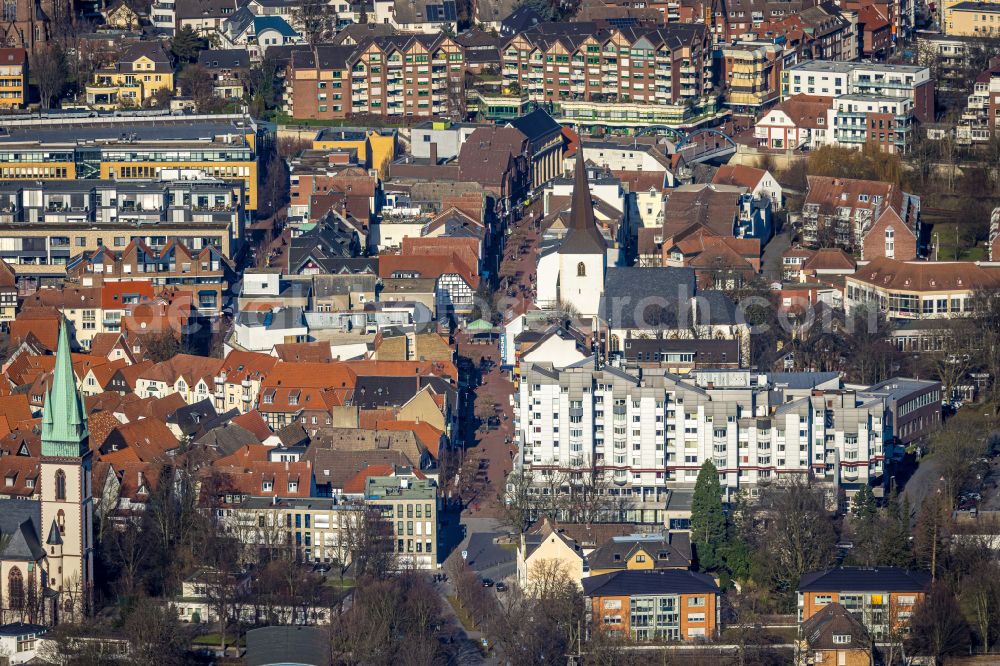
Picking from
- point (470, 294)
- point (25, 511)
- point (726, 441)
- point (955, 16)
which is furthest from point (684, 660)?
point (955, 16)

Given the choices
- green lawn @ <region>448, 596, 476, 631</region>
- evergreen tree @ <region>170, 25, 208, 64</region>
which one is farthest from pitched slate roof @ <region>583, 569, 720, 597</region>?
evergreen tree @ <region>170, 25, 208, 64</region>

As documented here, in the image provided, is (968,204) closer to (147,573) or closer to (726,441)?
(726,441)

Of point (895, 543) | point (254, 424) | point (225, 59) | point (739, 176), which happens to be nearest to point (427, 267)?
point (254, 424)

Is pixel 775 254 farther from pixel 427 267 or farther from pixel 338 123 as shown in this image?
pixel 338 123

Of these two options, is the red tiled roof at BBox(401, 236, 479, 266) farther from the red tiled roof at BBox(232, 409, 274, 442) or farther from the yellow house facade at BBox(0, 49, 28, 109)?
the yellow house facade at BBox(0, 49, 28, 109)

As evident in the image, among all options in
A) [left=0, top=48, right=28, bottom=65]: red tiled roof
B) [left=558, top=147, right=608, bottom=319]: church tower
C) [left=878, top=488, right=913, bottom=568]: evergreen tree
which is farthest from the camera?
[left=0, top=48, right=28, bottom=65]: red tiled roof

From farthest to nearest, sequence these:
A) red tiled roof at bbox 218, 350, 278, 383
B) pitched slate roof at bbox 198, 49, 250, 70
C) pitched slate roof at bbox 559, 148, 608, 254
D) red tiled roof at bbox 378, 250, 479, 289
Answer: pitched slate roof at bbox 198, 49, 250, 70, red tiled roof at bbox 378, 250, 479, 289, pitched slate roof at bbox 559, 148, 608, 254, red tiled roof at bbox 218, 350, 278, 383

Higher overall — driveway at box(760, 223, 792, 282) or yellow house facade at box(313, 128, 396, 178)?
yellow house facade at box(313, 128, 396, 178)
